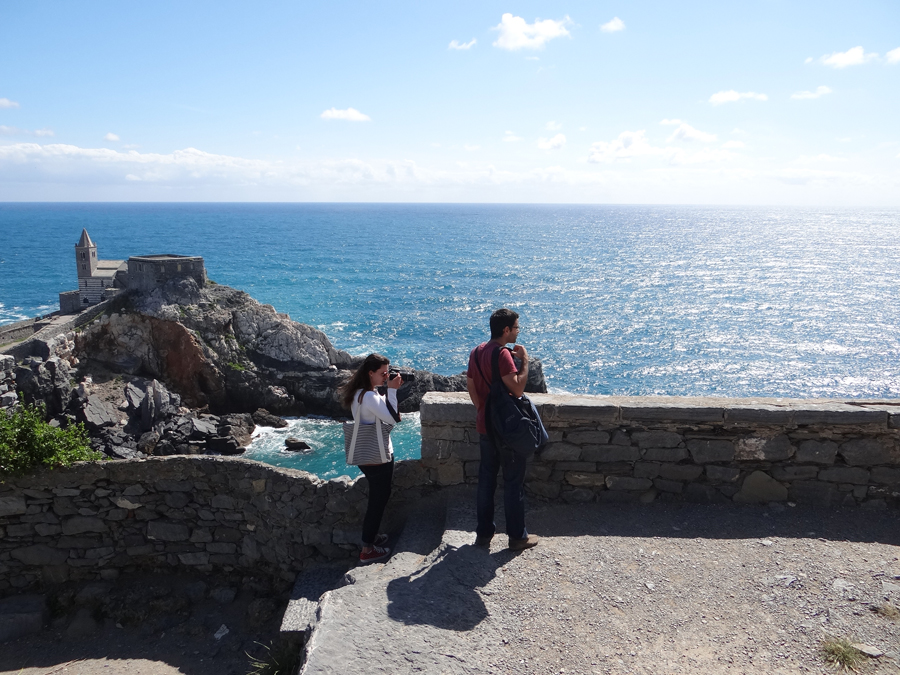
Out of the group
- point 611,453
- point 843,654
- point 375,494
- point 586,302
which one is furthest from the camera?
point 586,302

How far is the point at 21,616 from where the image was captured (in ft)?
21.9

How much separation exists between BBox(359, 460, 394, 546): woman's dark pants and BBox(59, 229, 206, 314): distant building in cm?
3535

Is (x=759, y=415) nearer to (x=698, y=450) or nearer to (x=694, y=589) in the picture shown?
(x=698, y=450)

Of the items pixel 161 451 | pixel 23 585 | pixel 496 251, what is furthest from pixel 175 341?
pixel 496 251

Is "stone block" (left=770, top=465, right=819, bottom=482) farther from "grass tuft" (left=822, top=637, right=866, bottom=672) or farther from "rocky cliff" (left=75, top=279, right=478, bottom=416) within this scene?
"rocky cliff" (left=75, top=279, right=478, bottom=416)

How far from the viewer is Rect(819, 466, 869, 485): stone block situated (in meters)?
6.07

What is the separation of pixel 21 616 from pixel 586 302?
62276mm

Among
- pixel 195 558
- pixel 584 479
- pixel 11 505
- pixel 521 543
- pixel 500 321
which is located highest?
pixel 500 321

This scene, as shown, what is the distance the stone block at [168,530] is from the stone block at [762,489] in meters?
6.26

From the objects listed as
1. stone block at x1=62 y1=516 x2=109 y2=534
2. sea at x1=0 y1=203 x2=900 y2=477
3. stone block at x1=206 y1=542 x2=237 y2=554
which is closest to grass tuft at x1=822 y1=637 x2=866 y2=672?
stone block at x1=206 y1=542 x2=237 y2=554

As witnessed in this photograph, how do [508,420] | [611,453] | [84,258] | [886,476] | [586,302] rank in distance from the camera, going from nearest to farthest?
1. [508,420]
2. [886,476]
3. [611,453]
4. [84,258]
5. [586,302]

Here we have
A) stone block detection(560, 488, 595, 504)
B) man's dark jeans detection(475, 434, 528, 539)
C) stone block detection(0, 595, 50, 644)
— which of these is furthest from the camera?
stone block detection(0, 595, 50, 644)

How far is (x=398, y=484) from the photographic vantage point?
6.57 meters

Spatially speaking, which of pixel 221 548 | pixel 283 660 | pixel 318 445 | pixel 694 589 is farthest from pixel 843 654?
pixel 318 445
